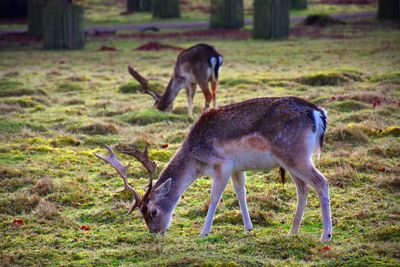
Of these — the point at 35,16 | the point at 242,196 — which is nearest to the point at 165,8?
the point at 35,16

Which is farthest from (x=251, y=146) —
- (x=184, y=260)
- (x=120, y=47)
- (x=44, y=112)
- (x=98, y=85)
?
(x=120, y=47)

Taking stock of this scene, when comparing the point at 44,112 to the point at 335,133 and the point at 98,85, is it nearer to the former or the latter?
the point at 98,85

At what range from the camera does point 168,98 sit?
609 inches

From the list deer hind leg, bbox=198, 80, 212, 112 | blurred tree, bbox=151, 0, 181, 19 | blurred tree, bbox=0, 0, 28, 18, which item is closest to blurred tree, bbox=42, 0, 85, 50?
deer hind leg, bbox=198, 80, 212, 112

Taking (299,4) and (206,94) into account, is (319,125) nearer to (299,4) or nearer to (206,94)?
(206,94)

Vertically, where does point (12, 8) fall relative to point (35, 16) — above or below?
below

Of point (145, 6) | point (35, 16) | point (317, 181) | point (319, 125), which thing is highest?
point (319, 125)

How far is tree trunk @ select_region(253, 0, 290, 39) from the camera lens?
1095 inches

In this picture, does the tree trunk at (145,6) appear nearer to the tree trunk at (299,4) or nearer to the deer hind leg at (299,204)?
the tree trunk at (299,4)

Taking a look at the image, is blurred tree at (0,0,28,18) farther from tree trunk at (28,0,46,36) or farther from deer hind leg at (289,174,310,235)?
deer hind leg at (289,174,310,235)

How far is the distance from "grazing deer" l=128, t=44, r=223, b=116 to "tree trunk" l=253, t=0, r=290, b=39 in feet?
41.7

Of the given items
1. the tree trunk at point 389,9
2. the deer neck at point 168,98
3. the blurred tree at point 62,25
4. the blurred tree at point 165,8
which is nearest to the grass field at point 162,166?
the deer neck at point 168,98

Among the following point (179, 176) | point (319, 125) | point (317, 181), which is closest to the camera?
point (317, 181)

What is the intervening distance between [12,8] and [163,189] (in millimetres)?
36542
